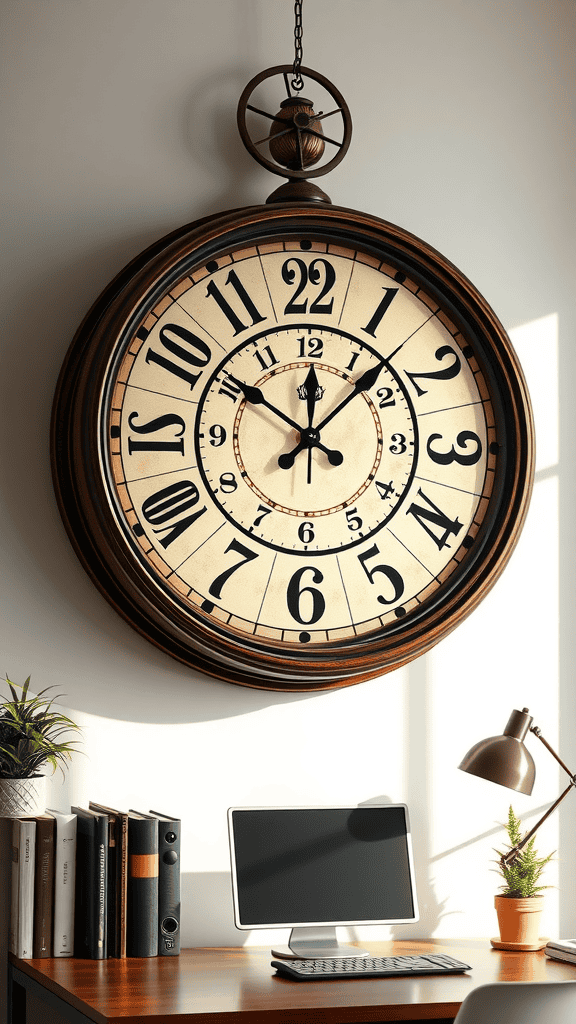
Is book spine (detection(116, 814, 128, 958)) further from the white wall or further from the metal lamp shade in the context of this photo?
the metal lamp shade

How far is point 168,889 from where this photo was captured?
2.29 metres

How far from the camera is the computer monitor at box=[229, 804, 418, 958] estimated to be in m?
2.29

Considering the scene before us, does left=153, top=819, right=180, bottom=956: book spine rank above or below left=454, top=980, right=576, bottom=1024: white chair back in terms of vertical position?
above

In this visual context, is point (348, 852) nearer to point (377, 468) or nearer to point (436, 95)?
point (377, 468)

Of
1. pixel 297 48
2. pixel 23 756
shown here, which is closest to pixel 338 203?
pixel 297 48

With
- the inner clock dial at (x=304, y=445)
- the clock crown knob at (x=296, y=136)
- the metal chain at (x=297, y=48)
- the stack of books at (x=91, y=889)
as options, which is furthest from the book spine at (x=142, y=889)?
the metal chain at (x=297, y=48)

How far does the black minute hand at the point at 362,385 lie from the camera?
2611 mm

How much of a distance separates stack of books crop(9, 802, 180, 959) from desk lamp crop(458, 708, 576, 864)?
0.66 metres

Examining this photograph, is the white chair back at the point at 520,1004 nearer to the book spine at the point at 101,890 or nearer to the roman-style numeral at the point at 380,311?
the book spine at the point at 101,890

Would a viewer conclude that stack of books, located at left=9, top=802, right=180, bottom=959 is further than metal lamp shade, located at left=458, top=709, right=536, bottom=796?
No

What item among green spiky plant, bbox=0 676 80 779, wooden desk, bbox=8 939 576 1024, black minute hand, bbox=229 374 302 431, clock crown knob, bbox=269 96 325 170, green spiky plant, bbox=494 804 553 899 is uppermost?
clock crown knob, bbox=269 96 325 170

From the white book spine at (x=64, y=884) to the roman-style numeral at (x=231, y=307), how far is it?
3.61 ft

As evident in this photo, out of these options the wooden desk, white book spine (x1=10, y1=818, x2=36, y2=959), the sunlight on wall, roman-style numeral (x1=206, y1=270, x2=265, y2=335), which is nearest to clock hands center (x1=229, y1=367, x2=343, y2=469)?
roman-style numeral (x1=206, y1=270, x2=265, y2=335)

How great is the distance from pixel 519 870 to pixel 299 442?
3.47 feet
